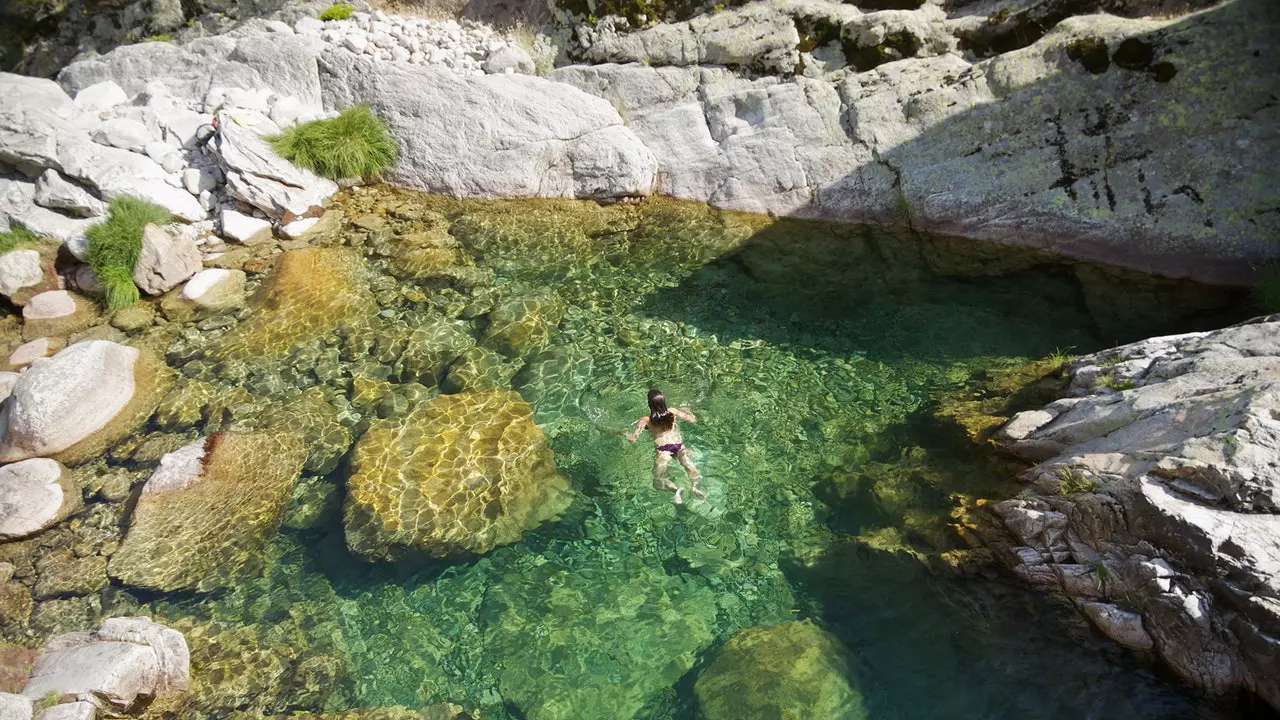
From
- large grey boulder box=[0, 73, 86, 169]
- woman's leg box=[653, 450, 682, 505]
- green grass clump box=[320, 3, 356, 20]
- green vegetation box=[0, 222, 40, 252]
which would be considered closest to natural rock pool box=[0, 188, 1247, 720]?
woman's leg box=[653, 450, 682, 505]

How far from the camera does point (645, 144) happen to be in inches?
495

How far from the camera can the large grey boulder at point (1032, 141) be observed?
937 cm

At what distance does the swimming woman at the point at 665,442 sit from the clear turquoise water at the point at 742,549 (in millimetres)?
197

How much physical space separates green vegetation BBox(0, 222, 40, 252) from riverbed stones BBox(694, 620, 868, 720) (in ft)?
39.8

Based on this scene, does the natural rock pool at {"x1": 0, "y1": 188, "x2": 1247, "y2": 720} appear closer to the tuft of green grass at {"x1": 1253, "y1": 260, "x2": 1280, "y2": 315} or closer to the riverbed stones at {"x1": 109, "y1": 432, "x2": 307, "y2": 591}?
the riverbed stones at {"x1": 109, "y1": 432, "x2": 307, "y2": 591}

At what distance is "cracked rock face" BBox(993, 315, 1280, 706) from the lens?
16.2ft

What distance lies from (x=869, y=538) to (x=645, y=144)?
8.19 meters

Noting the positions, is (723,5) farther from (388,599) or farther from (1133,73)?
(388,599)

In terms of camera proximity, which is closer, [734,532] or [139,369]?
[734,532]

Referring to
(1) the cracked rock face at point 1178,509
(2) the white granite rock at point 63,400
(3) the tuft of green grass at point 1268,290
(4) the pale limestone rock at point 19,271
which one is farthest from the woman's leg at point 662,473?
(4) the pale limestone rock at point 19,271

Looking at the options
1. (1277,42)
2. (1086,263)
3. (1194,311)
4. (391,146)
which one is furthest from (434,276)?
(1277,42)

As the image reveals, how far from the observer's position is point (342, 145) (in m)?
12.4

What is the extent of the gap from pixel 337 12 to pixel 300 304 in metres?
8.00

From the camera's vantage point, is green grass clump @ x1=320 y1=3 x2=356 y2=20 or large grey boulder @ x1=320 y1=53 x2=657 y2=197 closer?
large grey boulder @ x1=320 y1=53 x2=657 y2=197
